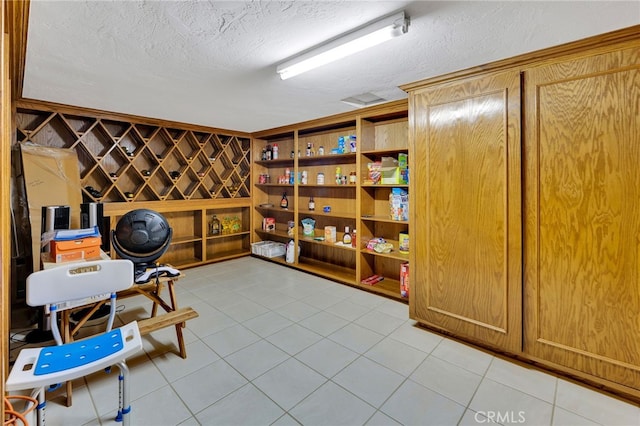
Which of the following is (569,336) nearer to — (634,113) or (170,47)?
(634,113)

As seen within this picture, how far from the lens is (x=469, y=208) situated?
226 cm

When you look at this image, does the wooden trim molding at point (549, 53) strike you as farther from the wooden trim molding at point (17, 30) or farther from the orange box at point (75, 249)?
the orange box at point (75, 249)

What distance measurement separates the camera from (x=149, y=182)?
3988 millimetres

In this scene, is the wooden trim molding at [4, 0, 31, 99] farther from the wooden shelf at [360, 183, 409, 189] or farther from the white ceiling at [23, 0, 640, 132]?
the wooden shelf at [360, 183, 409, 189]

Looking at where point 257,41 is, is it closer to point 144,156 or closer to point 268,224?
point 144,156

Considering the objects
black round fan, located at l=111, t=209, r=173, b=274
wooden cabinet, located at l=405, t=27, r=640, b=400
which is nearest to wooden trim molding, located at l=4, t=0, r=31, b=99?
black round fan, located at l=111, t=209, r=173, b=274

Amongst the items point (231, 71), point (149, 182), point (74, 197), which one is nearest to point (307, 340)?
point (231, 71)

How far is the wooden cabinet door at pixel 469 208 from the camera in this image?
2086mm

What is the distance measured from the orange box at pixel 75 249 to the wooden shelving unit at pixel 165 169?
67.7 inches

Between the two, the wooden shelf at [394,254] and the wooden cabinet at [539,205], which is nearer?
the wooden cabinet at [539,205]

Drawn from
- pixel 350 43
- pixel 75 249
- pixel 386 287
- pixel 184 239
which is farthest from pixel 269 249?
pixel 350 43

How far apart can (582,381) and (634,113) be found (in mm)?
1606

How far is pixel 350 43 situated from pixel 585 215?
1707 mm

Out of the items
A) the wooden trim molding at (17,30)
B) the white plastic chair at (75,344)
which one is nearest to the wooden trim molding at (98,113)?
the wooden trim molding at (17,30)
